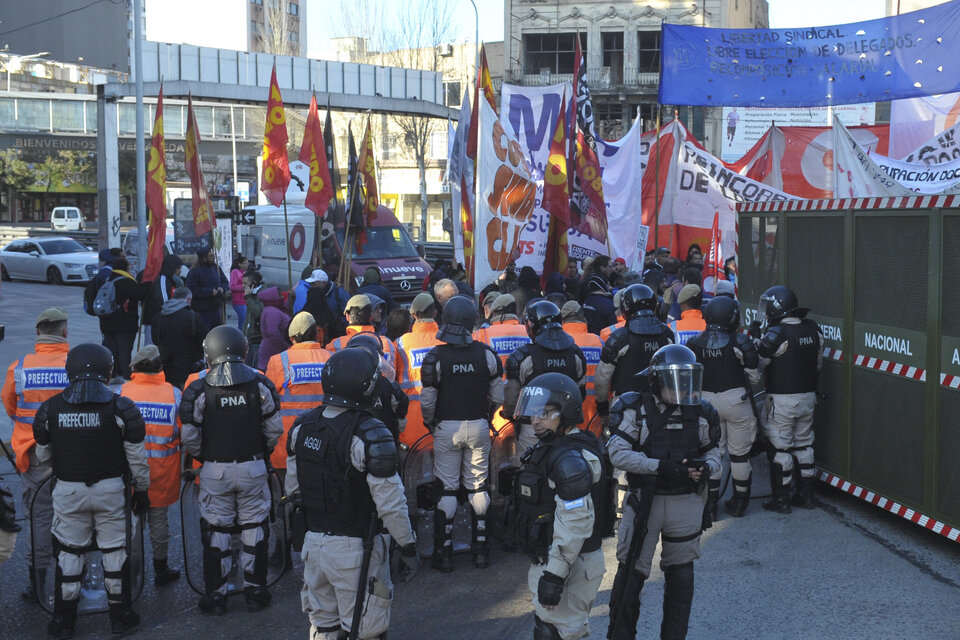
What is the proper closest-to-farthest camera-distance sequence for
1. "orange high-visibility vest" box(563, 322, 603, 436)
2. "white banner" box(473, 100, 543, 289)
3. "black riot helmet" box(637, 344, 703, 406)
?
"black riot helmet" box(637, 344, 703, 406)
"orange high-visibility vest" box(563, 322, 603, 436)
"white banner" box(473, 100, 543, 289)

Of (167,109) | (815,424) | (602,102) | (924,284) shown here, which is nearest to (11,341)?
(815,424)

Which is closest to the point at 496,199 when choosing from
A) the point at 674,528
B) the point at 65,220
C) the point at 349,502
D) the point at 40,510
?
the point at 40,510

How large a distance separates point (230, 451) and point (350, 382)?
5.75ft

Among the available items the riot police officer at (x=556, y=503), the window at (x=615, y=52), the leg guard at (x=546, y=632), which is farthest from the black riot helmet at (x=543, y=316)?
the window at (x=615, y=52)

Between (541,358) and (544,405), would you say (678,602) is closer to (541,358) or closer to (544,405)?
(544,405)

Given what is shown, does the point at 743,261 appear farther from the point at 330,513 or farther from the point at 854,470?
the point at 330,513

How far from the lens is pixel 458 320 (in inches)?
281

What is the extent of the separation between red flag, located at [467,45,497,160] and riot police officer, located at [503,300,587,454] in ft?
15.9

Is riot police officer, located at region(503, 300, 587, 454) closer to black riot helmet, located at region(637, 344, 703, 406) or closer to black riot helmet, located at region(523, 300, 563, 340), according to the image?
black riot helmet, located at region(523, 300, 563, 340)

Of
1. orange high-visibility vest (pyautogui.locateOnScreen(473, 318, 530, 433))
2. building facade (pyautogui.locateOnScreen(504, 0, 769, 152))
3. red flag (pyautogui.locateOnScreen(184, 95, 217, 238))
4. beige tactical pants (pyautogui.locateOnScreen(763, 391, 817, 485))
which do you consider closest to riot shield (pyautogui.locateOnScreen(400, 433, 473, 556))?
orange high-visibility vest (pyautogui.locateOnScreen(473, 318, 530, 433))

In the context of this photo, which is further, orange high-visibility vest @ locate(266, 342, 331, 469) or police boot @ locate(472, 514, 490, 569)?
police boot @ locate(472, 514, 490, 569)

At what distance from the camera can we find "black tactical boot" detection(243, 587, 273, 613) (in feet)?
20.7

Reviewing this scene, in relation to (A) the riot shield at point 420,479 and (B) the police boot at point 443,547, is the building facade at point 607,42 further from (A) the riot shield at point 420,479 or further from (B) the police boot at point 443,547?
(B) the police boot at point 443,547

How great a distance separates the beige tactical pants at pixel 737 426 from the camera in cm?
795
